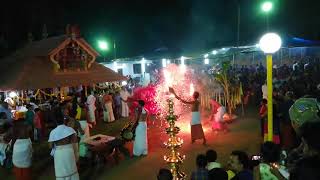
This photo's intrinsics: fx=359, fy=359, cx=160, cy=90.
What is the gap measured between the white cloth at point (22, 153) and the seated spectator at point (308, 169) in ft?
20.2

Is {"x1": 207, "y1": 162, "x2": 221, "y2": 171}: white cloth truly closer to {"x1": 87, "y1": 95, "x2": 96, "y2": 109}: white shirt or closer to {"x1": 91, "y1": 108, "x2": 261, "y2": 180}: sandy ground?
{"x1": 91, "y1": 108, "x2": 261, "y2": 180}: sandy ground

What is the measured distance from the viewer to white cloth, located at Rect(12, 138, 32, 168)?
7586 mm

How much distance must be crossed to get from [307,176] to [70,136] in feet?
15.9

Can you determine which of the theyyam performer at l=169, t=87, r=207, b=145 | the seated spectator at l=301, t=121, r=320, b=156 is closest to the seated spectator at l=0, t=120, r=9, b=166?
the theyyam performer at l=169, t=87, r=207, b=145

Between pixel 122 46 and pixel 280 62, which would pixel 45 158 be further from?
pixel 122 46

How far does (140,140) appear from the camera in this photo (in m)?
9.82

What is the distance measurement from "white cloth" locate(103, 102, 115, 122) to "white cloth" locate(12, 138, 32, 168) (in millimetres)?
7784

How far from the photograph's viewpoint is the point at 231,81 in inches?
653

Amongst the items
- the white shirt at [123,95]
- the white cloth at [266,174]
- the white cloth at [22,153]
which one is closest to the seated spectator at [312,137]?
the white cloth at [266,174]

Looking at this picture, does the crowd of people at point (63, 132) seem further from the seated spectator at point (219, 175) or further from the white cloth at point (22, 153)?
the seated spectator at point (219, 175)

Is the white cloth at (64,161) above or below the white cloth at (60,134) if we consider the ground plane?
below

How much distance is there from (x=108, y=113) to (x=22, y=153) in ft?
26.5

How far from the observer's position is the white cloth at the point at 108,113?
50.8ft

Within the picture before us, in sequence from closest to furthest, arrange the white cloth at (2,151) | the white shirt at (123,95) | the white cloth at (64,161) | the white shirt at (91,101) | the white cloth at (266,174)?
the white cloth at (266,174) < the white cloth at (64,161) < the white cloth at (2,151) < the white shirt at (91,101) < the white shirt at (123,95)
